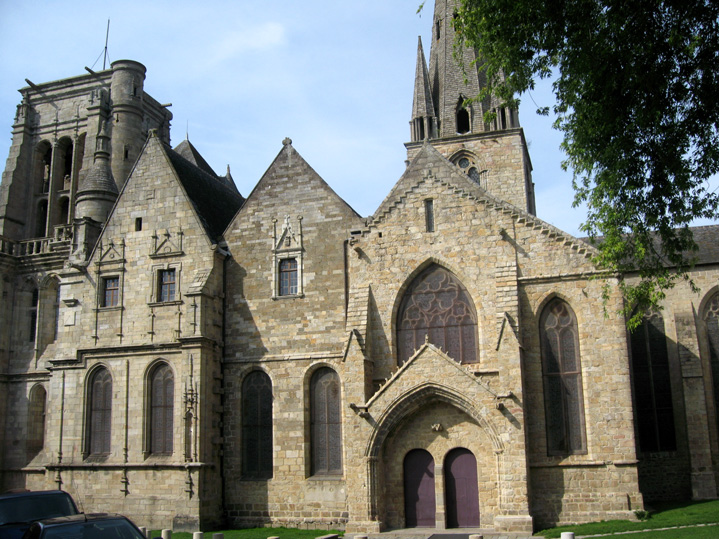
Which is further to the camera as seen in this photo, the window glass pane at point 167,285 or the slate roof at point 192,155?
the slate roof at point 192,155

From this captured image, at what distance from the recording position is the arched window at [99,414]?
86.1ft

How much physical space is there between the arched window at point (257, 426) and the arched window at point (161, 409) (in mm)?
2531

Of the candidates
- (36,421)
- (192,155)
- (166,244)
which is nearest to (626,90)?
(166,244)

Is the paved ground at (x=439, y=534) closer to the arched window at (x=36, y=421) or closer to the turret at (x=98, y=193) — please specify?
the arched window at (x=36, y=421)

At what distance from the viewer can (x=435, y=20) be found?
1850 inches

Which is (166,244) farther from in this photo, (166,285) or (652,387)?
(652,387)

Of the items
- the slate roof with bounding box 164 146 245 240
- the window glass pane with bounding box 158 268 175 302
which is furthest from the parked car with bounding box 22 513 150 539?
the slate roof with bounding box 164 146 245 240

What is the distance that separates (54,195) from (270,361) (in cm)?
2068

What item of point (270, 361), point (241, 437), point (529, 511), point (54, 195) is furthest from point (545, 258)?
point (54, 195)

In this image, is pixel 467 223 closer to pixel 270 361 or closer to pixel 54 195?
pixel 270 361

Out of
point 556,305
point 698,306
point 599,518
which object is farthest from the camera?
point 698,306

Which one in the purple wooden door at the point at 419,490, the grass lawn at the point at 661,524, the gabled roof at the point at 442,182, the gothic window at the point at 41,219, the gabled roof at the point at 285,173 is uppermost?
the gothic window at the point at 41,219

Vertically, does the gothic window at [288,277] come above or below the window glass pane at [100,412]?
above

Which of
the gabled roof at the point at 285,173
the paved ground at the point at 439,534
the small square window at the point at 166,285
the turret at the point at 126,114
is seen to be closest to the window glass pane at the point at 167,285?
the small square window at the point at 166,285
